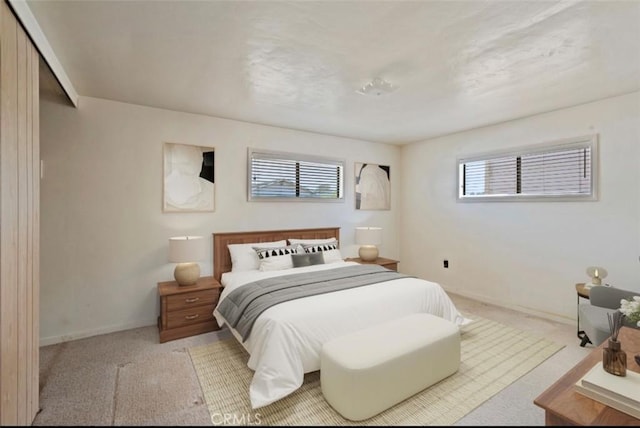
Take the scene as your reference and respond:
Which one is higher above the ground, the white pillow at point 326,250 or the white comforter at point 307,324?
the white pillow at point 326,250

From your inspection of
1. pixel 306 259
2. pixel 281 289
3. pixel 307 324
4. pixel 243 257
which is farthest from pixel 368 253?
pixel 307 324

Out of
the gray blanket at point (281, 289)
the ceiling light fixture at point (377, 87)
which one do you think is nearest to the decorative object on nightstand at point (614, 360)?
the gray blanket at point (281, 289)

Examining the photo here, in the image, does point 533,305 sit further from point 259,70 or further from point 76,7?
point 76,7

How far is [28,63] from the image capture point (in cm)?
174

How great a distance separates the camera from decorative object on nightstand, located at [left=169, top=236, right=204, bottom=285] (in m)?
3.09

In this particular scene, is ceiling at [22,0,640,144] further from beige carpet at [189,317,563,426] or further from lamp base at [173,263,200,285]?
beige carpet at [189,317,563,426]

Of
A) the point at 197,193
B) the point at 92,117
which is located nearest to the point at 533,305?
the point at 197,193

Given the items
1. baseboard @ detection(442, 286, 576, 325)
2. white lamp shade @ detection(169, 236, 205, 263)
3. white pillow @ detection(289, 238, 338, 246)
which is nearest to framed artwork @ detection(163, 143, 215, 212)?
white lamp shade @ detection(169, 236, 205, 263)

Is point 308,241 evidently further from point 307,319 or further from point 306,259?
point 307,319

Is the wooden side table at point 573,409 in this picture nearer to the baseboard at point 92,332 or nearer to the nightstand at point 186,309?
the nightstand at point 186,309

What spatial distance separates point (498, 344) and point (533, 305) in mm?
1255

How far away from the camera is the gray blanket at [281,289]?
7.91 feet

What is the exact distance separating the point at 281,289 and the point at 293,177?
2068mm

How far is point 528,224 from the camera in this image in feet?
12.2
